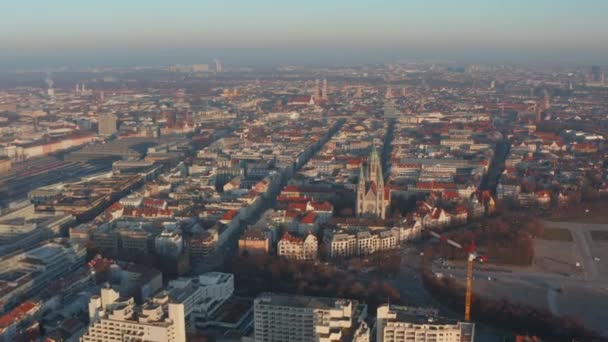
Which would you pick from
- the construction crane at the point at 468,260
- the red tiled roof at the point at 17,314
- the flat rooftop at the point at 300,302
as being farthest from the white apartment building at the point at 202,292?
the construction crane at the point at 468,260

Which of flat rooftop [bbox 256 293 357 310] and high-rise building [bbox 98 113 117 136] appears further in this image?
high-rise building [bbox 98 113 117 136]

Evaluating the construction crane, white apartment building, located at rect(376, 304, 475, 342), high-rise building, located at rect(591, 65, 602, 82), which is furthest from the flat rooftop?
high-rise building, located at rect(591, 65, 602, 82)

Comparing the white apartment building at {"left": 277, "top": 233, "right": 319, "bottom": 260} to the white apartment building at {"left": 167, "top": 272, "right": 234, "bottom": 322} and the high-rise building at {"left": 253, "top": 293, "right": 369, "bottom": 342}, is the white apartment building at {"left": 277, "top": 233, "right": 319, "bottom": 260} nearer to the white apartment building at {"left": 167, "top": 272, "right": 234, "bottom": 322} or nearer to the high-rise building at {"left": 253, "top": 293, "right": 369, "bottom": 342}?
the white apartment building at {"left": 167, "top": 272, "right": 234, "bottom": 322}

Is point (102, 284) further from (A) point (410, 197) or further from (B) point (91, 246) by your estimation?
(A) point (410, 197)

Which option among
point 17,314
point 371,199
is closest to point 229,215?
point 371,199

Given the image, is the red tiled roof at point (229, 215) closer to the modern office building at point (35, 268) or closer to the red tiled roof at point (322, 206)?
the red tiled roof at point (322, 206)
